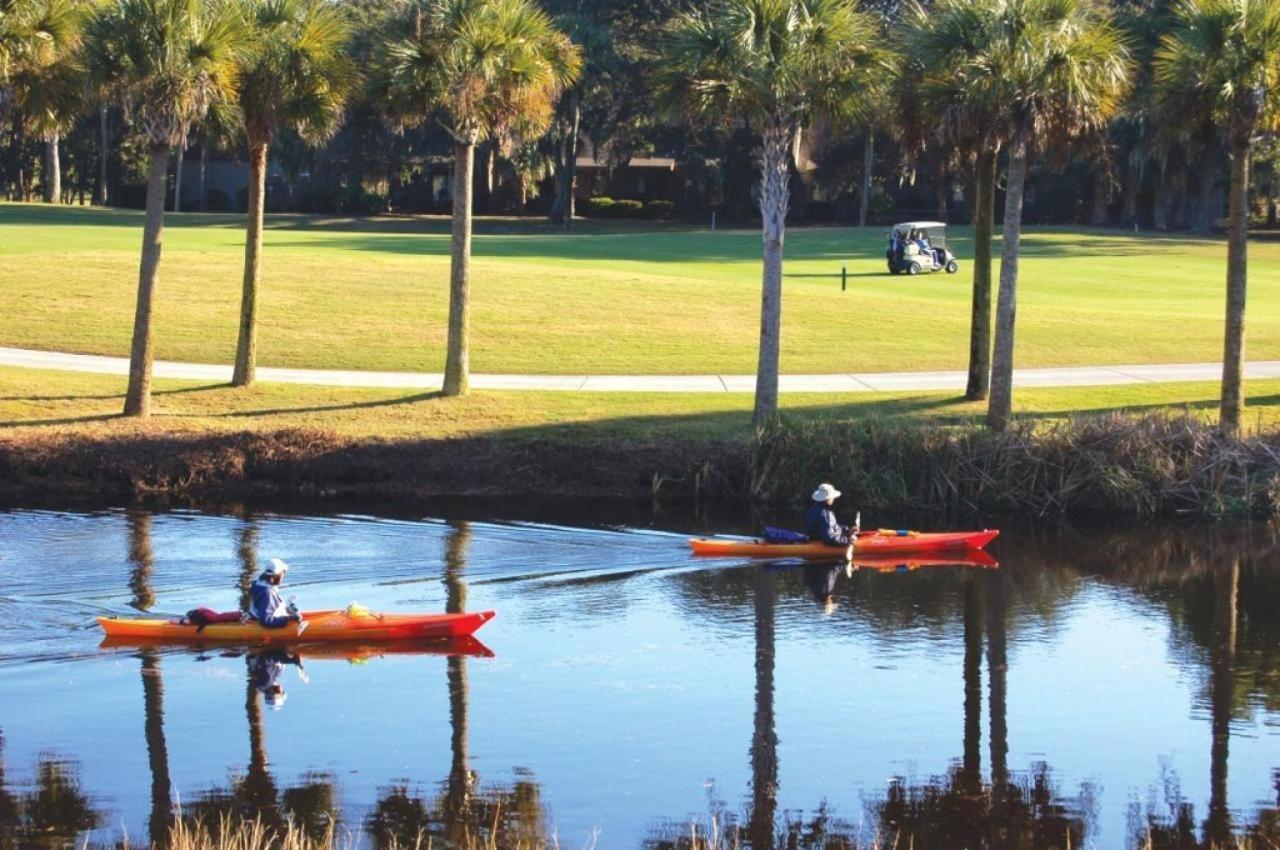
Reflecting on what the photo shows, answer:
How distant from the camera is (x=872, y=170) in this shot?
92.6 m

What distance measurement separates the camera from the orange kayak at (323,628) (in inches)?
784

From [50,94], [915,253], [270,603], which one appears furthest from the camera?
[915,253]

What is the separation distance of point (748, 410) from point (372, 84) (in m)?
9.43

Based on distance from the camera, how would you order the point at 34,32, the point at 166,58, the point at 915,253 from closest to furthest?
the point at 166,58
the point at 34,32
the point at 915,253

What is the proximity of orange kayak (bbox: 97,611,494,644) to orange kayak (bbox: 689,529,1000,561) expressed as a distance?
5.13 m

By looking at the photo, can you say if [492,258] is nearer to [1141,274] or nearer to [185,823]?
[1141,274]

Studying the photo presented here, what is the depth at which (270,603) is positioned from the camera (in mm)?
19906

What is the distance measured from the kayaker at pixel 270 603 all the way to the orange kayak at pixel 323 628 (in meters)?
0.09

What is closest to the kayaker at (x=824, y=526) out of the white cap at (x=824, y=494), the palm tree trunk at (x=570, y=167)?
the white cap at (x=824, y=494)

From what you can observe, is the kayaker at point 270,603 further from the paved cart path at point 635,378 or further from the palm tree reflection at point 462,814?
the paved cart path at point 635,378

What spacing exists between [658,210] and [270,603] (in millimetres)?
77216

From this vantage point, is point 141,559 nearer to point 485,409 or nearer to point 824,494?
point 824,494

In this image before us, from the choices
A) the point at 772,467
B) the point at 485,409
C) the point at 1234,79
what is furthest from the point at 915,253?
the point at 772,467

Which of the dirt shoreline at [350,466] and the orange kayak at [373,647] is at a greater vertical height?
the dirt shoreline at [350,466]
